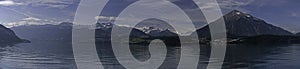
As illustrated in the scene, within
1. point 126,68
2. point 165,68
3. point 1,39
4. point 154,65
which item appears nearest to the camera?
point 165,68

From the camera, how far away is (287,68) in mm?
61156

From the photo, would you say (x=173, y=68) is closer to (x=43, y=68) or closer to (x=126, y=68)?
(x=126, y=68)

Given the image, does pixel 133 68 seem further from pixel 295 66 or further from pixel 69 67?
pixel 295 66

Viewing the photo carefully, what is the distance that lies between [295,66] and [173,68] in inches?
760

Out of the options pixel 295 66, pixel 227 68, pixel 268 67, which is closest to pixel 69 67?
pixel 227 68

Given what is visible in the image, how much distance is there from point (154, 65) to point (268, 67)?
1743 cm

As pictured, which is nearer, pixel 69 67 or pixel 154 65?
pixel 69 67

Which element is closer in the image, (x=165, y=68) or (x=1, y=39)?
(x=165, y=68)

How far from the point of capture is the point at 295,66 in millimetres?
64250

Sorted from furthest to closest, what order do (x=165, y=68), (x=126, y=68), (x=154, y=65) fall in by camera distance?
(x=154, y=65), (x=126, y=68), (x=165, y=68)

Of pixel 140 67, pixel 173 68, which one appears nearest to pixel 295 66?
pixel 173 68

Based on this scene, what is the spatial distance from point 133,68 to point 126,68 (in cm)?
283

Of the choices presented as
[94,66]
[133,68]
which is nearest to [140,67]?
[133,68]

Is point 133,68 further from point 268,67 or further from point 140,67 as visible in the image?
point 268,67
